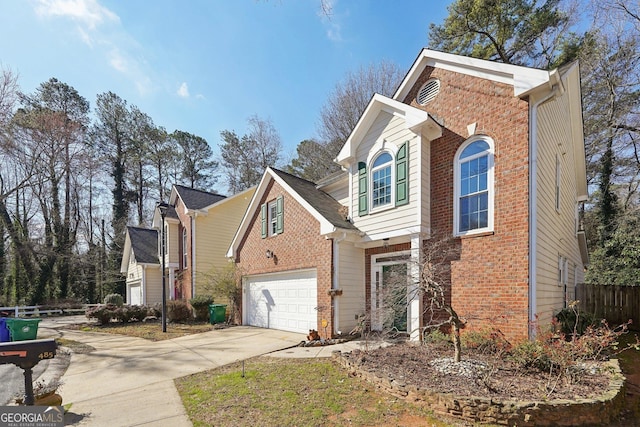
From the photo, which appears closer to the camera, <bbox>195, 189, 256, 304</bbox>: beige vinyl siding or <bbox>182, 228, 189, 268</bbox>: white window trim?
<bbox>195, 189, 256, 304</bbox>: beige vinyl siding

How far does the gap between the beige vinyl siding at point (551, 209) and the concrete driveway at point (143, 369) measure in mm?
6620

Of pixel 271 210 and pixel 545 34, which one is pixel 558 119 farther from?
pixel 545 34

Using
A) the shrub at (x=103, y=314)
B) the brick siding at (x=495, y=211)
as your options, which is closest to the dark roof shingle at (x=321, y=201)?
the brick siding at (x=495, y=211)

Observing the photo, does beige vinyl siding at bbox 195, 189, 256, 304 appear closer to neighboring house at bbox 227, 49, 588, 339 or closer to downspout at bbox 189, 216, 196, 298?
downspout at bbox 189, 216, 196, 298

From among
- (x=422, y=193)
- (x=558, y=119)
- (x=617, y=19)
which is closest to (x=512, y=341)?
(x=422, y=193)

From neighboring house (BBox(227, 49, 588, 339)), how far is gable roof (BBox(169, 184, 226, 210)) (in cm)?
833

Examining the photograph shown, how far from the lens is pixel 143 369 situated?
7355 mm

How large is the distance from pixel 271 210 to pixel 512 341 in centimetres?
910

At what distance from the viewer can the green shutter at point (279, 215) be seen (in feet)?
40.1

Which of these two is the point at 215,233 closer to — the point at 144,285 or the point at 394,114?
the point at 144,285

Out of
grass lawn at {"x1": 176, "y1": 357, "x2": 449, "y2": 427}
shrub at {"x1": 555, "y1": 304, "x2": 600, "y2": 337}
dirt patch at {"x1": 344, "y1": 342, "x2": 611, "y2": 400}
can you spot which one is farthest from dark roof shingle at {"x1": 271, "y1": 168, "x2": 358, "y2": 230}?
shrub at {"x1": 555, "y1": 304, "x2": 600, "y2": 337}

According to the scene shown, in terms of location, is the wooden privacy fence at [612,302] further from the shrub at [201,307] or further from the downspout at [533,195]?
the shrub at [201,307]

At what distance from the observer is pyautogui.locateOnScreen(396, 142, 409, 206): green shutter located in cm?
883

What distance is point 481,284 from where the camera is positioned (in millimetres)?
7559
